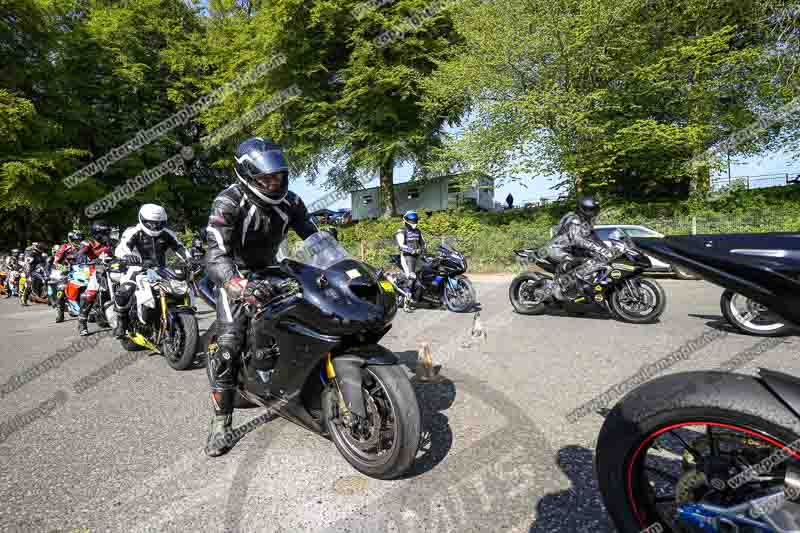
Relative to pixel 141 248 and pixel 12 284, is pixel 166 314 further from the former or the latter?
pixel 12 284

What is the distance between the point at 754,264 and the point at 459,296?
631cm

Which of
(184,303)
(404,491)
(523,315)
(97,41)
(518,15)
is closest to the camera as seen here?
(404,491)

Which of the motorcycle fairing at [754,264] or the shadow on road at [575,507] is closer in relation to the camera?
the motorcycle fairing at [754,264]

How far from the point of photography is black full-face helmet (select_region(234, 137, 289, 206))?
273 cm

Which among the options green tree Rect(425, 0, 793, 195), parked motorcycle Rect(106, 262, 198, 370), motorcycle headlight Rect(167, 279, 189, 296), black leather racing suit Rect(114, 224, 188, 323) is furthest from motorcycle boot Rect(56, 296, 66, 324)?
green tree Rect(425, 0, 793, 195)

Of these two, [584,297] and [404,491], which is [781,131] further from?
[404,491]

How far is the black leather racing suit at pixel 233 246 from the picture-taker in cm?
280

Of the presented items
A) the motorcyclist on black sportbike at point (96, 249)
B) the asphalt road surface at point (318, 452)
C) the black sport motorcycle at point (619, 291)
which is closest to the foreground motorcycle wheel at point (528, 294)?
the black sport motorcycle at point (619, 291)

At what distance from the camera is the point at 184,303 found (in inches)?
203

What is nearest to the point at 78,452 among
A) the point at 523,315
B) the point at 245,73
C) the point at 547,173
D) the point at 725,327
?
the point at 523,315

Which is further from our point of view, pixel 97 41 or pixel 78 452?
pixel 97 41

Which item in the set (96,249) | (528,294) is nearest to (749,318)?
(528,294)

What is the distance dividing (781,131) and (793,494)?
23231mm

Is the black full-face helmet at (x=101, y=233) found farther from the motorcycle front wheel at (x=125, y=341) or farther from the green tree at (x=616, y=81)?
the green tree at (x=616, y=81)
